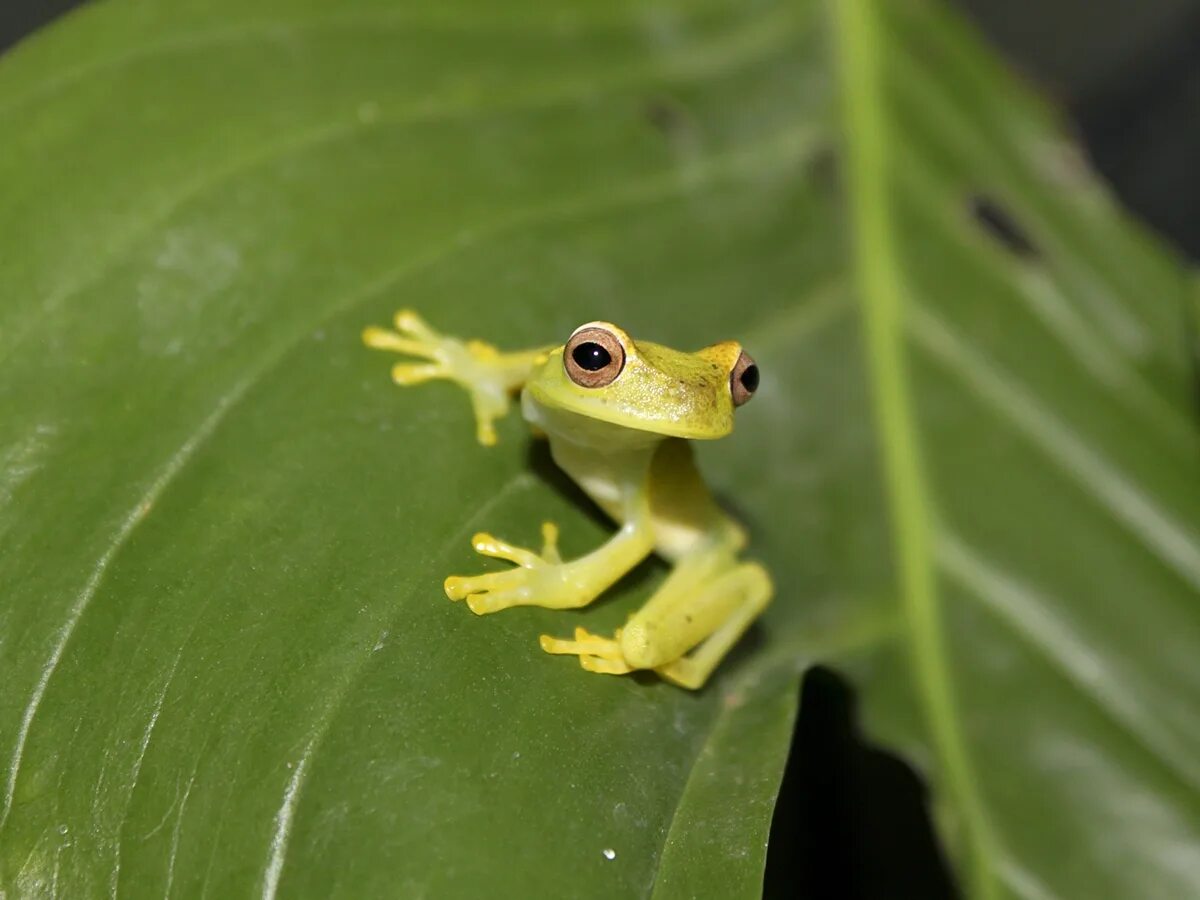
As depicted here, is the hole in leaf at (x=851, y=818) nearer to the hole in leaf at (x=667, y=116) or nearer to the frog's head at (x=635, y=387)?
the frog's head at (x=635, y=387)

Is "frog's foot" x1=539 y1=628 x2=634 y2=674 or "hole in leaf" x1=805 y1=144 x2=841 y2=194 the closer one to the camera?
"frog's foot" x1=539 y1=628 x2=634 y2=674

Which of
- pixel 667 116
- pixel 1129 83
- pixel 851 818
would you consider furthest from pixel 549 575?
pixel 1129 83

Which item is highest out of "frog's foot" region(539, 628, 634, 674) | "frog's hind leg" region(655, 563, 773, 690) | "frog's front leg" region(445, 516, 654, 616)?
"frog's front leg" region(445, 516, 654, 616)

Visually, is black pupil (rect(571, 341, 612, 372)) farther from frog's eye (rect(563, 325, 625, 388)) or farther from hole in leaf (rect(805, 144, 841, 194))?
hole in leaf (rect(805, 144, 841, 194))

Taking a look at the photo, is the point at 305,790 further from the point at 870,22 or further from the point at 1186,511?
the point at 870,22

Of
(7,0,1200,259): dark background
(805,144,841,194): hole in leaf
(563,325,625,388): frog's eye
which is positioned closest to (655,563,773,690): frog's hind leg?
(563,325,625,388): frog's eye

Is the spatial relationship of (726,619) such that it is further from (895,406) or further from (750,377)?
(895,406)

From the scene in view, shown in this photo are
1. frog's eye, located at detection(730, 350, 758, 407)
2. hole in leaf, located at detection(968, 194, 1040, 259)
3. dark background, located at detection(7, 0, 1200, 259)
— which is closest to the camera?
frog's eye, located at detection(730, 350, 758, 407)
